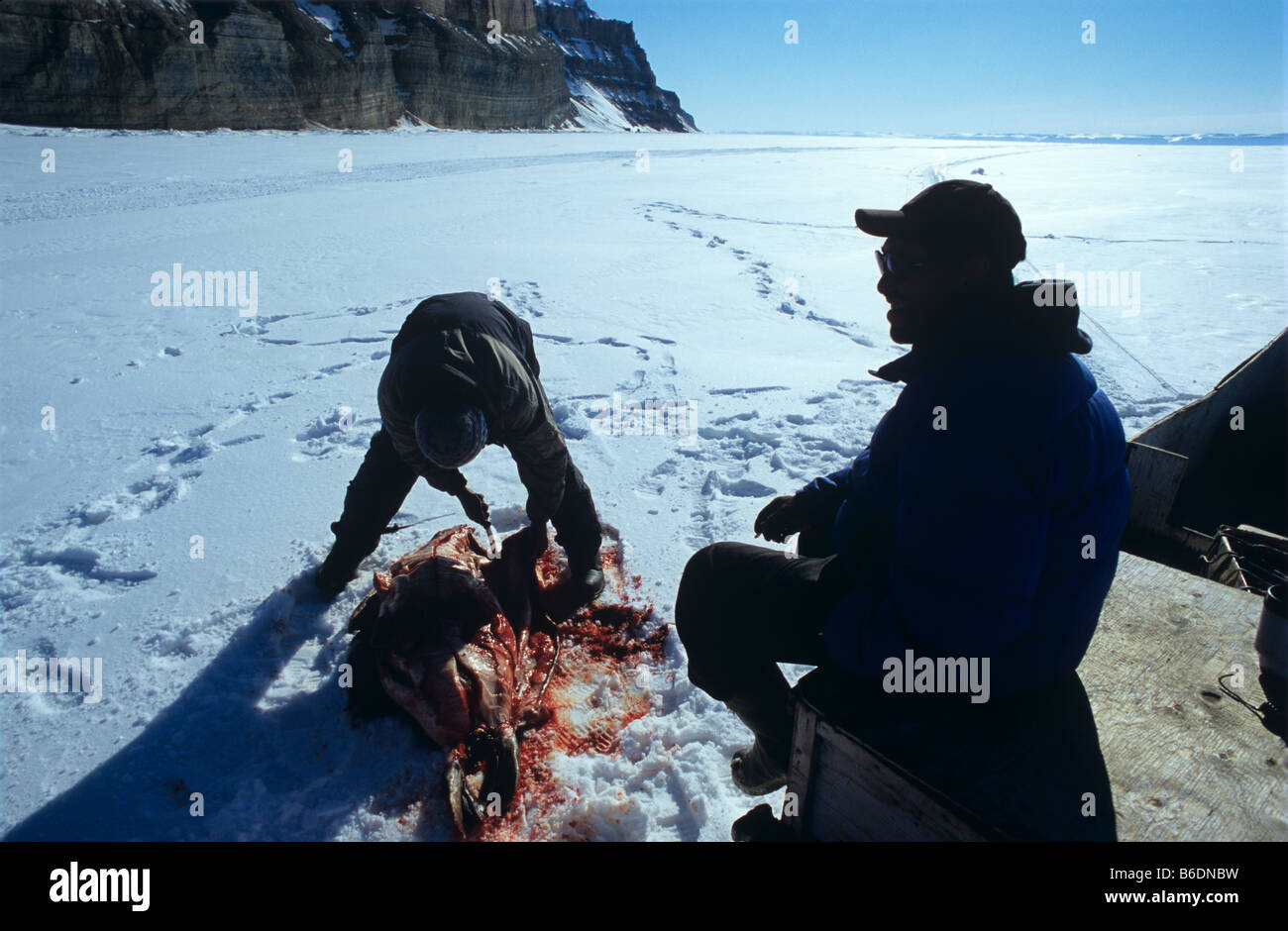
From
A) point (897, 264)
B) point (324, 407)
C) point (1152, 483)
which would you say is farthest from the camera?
point (324, 407)

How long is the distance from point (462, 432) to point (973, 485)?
5.66 feet

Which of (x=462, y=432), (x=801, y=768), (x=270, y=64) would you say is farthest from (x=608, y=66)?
(x=801, y=768)

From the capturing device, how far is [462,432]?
2.44m

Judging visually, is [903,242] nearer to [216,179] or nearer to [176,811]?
[176,811]

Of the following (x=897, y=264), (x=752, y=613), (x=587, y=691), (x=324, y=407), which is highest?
(x=897, y=264)

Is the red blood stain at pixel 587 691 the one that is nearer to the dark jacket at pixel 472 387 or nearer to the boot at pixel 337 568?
the dark jacket at pixel 472 387

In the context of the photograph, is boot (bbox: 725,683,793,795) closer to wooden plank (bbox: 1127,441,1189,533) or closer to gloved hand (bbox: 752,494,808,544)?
gloved hand (bbox: 752,494,808,544)

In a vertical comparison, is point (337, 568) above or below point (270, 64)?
below

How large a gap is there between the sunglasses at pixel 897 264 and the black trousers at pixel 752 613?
772mm

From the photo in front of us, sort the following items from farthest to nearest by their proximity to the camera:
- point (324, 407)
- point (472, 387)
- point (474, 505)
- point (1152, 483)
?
point (324, 407)
point (1152, 483)
point (474, 505)
point (472, 387)

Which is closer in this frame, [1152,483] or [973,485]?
[973,485]

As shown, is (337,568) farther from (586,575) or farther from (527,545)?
(586,575)

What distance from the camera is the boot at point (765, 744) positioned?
6.53 feet

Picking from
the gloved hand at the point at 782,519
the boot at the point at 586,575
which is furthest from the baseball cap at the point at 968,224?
the boot at the point at 586,575
